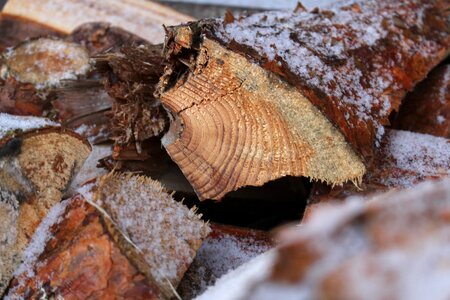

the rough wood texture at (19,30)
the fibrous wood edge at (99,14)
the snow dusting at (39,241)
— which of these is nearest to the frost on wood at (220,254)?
the snow dusting at (39,241)

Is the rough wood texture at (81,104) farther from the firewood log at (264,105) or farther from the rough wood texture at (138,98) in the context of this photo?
the firewood log at (264,105)

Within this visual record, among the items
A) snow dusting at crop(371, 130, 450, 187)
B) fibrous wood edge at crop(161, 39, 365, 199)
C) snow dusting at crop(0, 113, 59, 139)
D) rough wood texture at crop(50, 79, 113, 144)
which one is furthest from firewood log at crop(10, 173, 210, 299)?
rough wood texture at crop(50, 79, 113, 144)

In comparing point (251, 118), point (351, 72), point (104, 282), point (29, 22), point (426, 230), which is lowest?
point (29, 22)

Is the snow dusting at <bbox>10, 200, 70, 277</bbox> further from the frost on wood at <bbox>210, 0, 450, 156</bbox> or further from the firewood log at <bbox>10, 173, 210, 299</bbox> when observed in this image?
the frost on wood at <bbox>210, 0, 450, 156</bbox>

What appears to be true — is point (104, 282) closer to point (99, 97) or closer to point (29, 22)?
point (99, 97)

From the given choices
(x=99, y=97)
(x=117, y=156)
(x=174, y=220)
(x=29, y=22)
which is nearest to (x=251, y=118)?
(x=174, y=220)

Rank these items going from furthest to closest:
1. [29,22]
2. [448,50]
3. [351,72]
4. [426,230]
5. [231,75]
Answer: [29,22], [448,50], [351,72], [231,75], [426,230]

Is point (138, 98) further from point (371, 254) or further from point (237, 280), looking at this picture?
point (371, 254)
